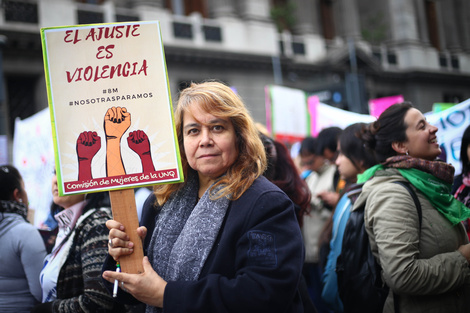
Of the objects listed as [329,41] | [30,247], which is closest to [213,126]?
[30,247]

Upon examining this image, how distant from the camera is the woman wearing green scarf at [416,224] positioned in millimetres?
2512

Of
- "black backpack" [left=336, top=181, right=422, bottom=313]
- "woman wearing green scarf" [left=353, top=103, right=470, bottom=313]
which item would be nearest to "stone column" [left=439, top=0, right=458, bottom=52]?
"woman wearing green scarf" [left=353, top=103, right=470, bottom=313]

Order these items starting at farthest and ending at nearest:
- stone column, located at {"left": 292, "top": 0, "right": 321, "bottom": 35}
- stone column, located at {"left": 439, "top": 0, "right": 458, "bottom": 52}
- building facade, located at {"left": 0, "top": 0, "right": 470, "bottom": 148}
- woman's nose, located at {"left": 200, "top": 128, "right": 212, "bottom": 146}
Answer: stone column, located at {"left": 292, "top": 0, "right": 321, "bottom": 35}
stone column, located at {"left": 439, "top": 0, "right": 458, "bottom": 52}
building facade, located at {"left": 0, "top": 0, "right": 470, "bottom": 148}
woman's nose, located at {"left": 200, "top": 128, "right": 212, "bottom": 146}

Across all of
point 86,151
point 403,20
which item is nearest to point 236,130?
point 86,151

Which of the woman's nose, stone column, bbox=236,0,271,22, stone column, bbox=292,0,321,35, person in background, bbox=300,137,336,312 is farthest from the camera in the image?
stone column, bbox=292,0,321,35

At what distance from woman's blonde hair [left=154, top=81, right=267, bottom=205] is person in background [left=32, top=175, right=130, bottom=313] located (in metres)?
0.87

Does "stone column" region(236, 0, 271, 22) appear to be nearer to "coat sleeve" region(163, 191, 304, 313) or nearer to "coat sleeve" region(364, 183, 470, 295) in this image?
"coat sleeve" region(364, 183, 470, 295)

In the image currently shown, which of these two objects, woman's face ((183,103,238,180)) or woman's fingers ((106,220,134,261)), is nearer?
woman's fingers ((106,220,134,261))

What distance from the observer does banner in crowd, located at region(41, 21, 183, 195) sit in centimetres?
205

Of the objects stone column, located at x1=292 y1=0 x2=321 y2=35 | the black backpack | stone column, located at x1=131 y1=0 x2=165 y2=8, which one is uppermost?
stone column, located at x1=292 y1=0 x2=321 y2=35

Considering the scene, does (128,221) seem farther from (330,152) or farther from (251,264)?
(330,152)

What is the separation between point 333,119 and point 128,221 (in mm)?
4458

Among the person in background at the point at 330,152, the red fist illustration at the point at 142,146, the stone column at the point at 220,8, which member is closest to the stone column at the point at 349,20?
the stone column at the point at 220,8

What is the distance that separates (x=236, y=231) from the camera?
196 cm
